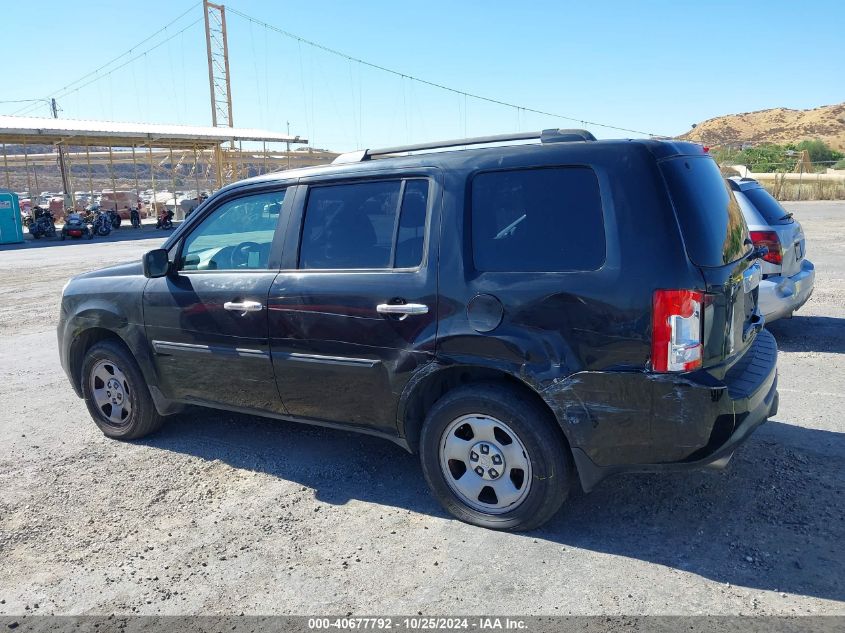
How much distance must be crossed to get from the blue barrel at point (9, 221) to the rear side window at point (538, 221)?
90.8 ft

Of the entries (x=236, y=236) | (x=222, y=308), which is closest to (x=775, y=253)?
(x=236, y=236)

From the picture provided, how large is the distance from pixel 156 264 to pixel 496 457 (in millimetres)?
2617

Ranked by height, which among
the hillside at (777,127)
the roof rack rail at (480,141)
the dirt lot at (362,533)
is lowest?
the dirt lot at (362,533)

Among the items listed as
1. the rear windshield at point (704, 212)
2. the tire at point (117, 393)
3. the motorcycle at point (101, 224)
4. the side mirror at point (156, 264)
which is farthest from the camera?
the motorcycle at point (101, 224)

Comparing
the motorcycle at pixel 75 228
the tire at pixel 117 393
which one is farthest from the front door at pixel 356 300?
the motorcycle at pixel 75 228

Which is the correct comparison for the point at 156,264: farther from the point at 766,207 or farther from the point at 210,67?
the point at 210,67

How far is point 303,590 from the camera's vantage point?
125 inches

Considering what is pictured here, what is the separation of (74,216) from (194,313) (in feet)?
85.9

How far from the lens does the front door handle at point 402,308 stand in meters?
3.61

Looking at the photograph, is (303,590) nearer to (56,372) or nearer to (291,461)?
(291,461)

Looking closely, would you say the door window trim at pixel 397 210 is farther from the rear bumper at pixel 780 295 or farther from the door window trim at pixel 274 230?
the rear bumper at pixel 780 295

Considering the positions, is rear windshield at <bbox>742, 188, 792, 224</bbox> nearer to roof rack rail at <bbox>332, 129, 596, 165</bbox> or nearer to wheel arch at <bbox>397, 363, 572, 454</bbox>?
roof rack rail at <bbox>332, 129, 596, 165</bbox>

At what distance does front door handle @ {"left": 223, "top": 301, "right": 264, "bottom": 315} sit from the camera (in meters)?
4.22

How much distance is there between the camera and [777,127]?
329 ft
